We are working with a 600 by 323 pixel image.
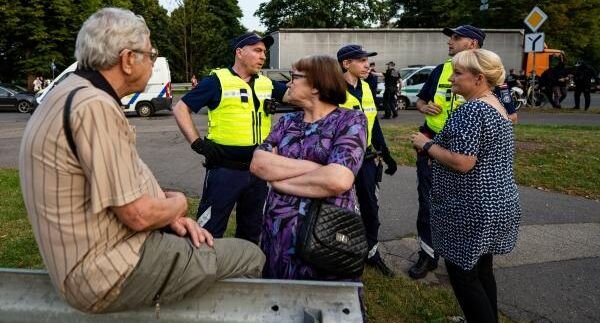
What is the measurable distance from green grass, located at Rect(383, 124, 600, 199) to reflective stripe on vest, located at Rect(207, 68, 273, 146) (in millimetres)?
5464

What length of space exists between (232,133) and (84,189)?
7.06 feet

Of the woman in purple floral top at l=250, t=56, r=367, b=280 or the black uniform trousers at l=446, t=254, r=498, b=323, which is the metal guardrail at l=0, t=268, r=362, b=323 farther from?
the black uniform trousers at l=446, t=254, r=498, b=323

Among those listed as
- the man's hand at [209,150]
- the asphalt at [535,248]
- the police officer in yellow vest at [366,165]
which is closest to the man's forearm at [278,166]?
the man's hand at [209,150]

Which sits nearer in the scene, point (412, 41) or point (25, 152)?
point (25, 152)

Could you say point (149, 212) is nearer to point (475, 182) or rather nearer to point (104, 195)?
point (104, 195)

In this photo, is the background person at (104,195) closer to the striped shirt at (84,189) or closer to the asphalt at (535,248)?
the striped shirt at (84,189)

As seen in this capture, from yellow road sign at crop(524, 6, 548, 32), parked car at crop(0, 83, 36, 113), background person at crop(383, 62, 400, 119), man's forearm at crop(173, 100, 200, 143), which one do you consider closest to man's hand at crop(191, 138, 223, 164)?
man's forearm at crop(173, 100, 200, 143)

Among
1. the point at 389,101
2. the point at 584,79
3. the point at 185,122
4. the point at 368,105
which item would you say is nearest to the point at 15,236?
the point at 185,122

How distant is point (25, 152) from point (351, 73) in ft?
10.3

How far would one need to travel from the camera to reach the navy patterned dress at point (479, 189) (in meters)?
2.74

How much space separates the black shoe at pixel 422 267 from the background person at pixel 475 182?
1263 mm

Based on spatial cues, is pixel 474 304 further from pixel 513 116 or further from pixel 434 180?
pixel 513 116

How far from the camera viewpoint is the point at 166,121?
59.0ft

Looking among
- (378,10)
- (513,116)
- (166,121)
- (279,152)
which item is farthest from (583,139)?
(378,10)
